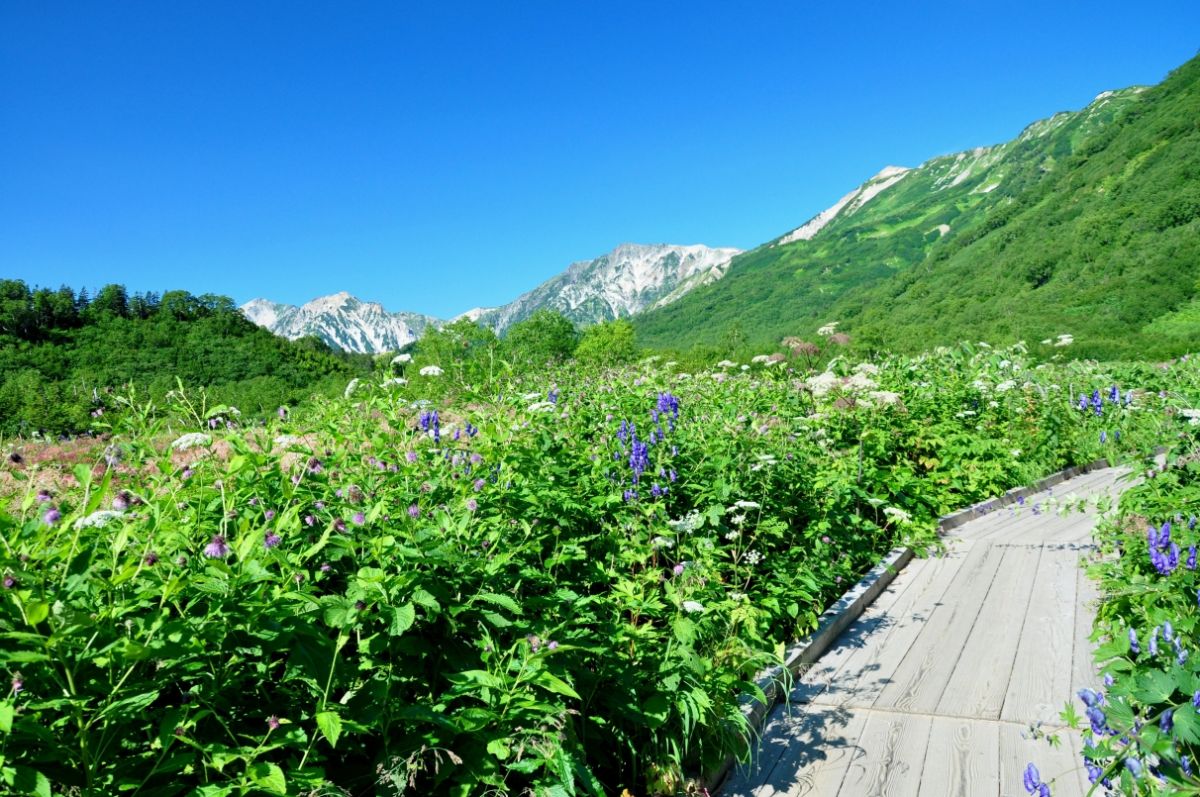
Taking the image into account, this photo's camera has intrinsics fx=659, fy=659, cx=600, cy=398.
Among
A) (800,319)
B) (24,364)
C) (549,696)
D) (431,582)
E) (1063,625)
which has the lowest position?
(1063,625)

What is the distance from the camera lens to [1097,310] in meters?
42.1

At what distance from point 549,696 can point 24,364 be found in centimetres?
6090

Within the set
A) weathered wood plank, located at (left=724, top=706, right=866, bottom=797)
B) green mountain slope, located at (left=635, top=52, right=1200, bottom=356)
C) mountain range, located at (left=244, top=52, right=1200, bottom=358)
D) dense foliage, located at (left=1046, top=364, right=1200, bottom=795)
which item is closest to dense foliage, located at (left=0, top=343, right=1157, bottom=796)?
weathered wood plank, located at (left=724, top=706, right=866, bottom=797)

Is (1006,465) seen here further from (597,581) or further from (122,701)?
(122,701)

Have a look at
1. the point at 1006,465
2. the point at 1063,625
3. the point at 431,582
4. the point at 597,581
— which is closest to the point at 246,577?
the point at 431,582

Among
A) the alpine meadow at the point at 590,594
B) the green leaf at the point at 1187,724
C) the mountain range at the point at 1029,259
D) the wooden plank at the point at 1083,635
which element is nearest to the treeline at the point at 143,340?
the mountain range at the point at 1029,259

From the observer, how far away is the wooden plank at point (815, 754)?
7.84ft

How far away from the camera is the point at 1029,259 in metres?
64.1

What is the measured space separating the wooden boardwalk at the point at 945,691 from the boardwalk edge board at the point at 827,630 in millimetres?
54

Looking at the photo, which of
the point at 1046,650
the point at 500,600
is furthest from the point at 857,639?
the point at 500,600

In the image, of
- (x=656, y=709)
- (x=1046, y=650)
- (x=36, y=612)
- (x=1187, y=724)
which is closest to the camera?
(x=36, y=612)

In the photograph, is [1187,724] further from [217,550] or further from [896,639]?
[896,639]

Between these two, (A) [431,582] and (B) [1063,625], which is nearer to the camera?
(A) [431,582]

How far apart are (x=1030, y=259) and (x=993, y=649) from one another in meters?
73.7
